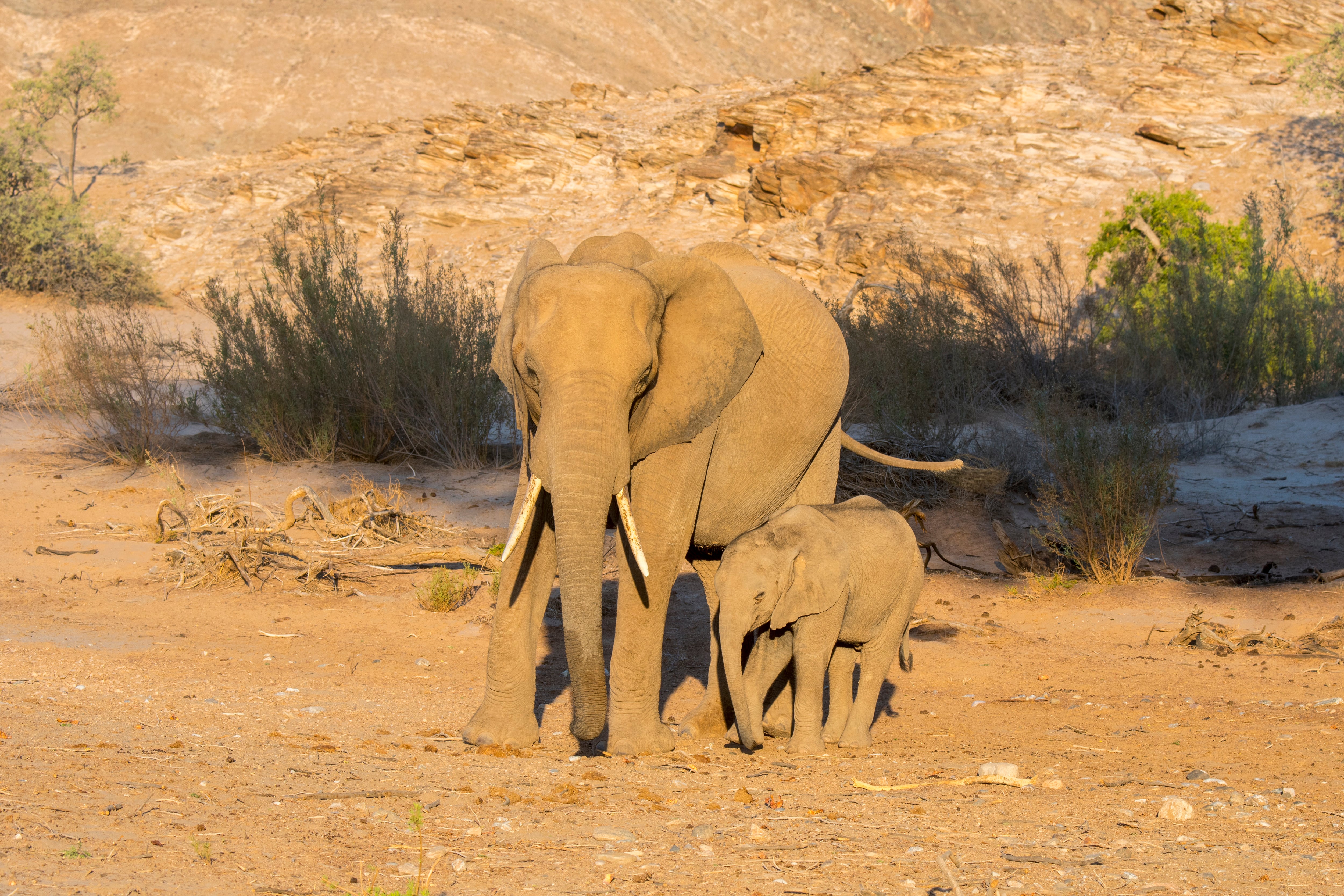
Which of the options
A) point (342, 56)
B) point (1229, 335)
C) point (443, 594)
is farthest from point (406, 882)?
point (342, 56)

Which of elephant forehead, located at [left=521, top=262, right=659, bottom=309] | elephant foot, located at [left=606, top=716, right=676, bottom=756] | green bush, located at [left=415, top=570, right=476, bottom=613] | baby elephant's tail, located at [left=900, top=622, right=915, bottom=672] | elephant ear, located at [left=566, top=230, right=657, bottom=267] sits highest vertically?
Answer: elephant ear, located at [left=566, top=230, right=657, bottom=267]

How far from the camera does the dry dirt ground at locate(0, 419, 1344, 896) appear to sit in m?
3.31

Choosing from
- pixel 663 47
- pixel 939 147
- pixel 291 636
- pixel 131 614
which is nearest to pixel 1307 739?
pixel 291 636

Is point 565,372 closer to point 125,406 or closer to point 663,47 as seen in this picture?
point 125,406

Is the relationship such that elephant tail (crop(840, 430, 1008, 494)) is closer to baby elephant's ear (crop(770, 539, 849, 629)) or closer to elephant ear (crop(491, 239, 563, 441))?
baby elephant's ear (crop(770, 539, 849, 629))

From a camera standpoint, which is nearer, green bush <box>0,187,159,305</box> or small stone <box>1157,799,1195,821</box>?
small stone <box>1157,799,1195,821</box>

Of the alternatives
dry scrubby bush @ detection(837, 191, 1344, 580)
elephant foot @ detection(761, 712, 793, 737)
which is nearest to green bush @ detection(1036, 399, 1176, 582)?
dry scrubby bush @ detection(837, 191, 1344, 580)

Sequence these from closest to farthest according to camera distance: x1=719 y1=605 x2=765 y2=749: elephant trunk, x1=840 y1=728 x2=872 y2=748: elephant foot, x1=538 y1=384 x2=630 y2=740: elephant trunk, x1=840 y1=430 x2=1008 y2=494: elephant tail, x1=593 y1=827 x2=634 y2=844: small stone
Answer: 1. x1=593 y1=827 x2=634 y2=844: small stone
2. x1=538 y1=384 x2=630 y2=740: elephant trunk
3. x1=719 y1=605 x2=765 y2=749: elephant trunk
4. x1=840 y1=728 x2=872 y2=748: elephant foot
5. x1=840 y1=430 x2=1008 y2=494: elephant tail

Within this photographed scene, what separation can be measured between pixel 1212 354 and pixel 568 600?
1392cm

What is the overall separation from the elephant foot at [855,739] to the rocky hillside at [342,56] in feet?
153

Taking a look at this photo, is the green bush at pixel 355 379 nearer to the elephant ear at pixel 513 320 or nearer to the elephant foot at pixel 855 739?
the elephant ear at pixel 513 320

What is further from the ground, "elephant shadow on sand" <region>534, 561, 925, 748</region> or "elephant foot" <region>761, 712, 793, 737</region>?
"elephant foot" <region>761, 712, 793, 737</region>

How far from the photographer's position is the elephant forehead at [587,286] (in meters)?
4.33

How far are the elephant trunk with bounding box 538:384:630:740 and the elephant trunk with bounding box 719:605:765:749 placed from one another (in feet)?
1.82
